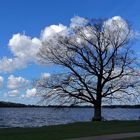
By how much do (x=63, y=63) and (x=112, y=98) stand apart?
5.73m

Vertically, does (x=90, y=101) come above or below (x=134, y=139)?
above

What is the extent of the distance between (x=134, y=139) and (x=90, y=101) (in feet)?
73.2

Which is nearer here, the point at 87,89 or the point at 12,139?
the point at 12,139

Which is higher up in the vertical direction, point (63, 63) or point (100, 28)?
point (100, 28)

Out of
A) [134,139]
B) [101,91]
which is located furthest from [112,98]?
[134,139]

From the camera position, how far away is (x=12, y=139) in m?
22.2

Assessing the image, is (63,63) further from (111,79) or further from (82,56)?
(111,79)

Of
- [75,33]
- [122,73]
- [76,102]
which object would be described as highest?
[75,33]

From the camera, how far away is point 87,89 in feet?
141

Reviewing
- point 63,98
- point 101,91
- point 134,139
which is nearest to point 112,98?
point 101,91

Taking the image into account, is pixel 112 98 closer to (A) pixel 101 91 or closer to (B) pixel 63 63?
(A) pixel 101 91

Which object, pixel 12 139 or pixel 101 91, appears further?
pixel 101 91

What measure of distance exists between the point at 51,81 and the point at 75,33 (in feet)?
17.5

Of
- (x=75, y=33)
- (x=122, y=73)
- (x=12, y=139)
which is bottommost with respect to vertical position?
(x=12, y=139)
